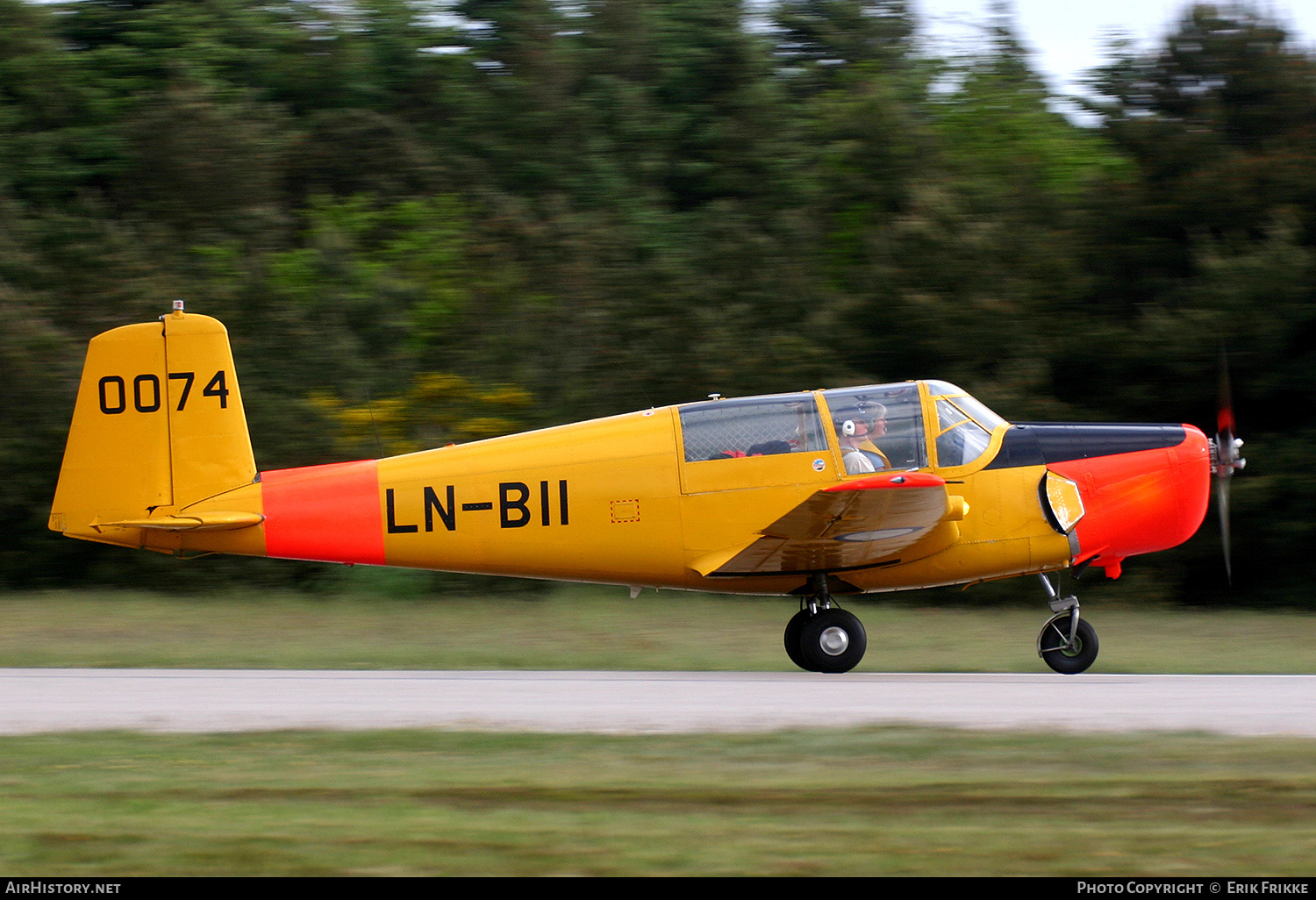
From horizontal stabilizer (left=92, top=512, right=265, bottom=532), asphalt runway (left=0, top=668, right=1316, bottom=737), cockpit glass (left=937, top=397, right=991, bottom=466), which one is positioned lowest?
asphalt runway (left=0, top=668, right=1316, bottom=737)

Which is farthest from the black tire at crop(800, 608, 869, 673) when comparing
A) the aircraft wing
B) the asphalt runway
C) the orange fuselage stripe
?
the orange fuselage stripe

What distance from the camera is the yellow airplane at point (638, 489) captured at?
28.8 feet

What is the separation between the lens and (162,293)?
1784cm

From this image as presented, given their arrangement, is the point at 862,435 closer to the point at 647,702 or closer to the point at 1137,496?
the point at 1137,496

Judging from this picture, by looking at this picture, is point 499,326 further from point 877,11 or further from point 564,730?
point 877,11

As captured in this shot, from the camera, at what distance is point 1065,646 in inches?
358

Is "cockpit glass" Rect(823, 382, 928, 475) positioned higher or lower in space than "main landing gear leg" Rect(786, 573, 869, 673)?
higher

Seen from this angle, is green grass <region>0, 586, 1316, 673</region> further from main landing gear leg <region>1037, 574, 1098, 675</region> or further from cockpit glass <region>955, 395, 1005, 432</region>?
cockpit glass <region>955, 395, 1005, 432</region>

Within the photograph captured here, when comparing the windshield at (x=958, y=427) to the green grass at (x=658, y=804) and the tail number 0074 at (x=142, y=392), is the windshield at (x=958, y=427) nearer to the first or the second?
→ the green grass at (x=658, y=804)

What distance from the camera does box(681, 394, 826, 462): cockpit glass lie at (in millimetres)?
8828

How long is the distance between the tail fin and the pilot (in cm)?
410

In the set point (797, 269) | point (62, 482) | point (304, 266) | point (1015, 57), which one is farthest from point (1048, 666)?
point (1015, 57)

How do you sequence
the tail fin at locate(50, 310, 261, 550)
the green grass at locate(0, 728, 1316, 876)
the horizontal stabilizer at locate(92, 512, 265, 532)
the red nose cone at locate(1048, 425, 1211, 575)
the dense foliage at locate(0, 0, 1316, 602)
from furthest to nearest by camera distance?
the dense foliage at locate(0, 0, 1316, 602)
the red nose cone at locate(1048, 425, 1211, 575)
the tail fin at locate(50, 310, 261, 550)
the horizontal stabilizer at locate(92, 512, 265, 532)
the green grass at locate(0, 728, 1316, 876)

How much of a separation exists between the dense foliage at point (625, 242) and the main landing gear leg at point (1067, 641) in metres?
7.51
